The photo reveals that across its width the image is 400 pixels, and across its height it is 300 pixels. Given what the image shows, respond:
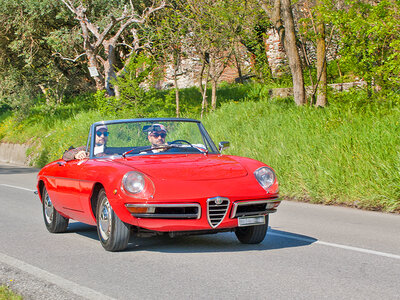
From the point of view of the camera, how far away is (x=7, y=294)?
5219 mm

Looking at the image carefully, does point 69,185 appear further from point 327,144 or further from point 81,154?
point 327,144

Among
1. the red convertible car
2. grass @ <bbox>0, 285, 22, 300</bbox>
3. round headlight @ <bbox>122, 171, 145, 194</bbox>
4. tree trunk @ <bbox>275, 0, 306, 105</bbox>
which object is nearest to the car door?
the red convertible car

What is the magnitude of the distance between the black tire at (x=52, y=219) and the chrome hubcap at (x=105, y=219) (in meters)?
1.84

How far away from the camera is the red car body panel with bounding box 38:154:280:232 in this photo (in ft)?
21.8

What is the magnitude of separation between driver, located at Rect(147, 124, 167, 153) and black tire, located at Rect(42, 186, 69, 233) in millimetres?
1815

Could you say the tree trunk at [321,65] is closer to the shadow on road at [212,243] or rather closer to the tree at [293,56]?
the tree at [293,56]

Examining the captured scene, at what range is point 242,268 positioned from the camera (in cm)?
626

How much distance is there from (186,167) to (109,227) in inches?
39.3

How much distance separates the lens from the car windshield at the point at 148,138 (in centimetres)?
794

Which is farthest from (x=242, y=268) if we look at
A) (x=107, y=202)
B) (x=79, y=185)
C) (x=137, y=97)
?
(x=137, y=97)

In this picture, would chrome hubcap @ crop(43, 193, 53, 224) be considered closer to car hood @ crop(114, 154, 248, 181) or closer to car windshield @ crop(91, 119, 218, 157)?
car windshield @ crop(91, 119, 218, 157)

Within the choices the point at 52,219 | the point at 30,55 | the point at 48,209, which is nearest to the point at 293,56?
the point at 48,209

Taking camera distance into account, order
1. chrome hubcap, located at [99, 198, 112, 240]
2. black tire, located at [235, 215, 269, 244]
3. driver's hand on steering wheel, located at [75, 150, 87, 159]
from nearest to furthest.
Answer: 1. chrome hubcap, located at [99, 198, 112, 240]
2. black tire, located at [235, 215, 269, 244]
3. driver's hand on steering wheel, located at [75, 150, 87, 159]

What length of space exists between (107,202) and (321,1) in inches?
442
